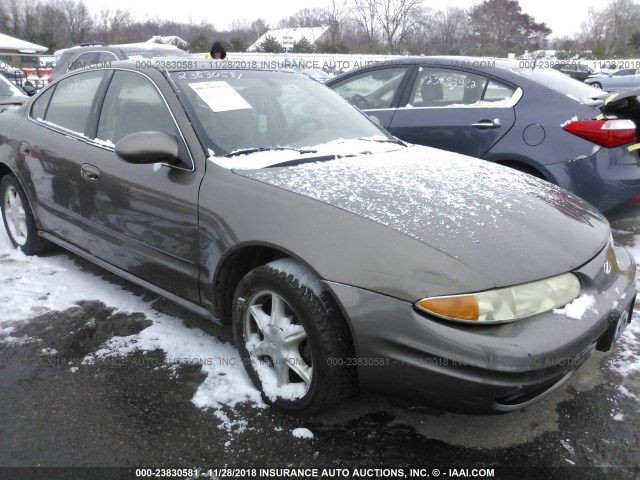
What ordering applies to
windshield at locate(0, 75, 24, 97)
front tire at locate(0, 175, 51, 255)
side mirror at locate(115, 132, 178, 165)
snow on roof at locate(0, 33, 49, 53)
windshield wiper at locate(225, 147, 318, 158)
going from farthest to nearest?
snow on roof at locate(0, 33, 49, 53) < windshield at locate(0, 75, 24, 97) < front tire at locate(0, 175, 51, 255) < windshield wiper at locate(225, 147, 318, 158) < side mirror at locate(115, 132, 178, 165)

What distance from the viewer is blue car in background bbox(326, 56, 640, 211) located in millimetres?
3856

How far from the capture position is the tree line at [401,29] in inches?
1740

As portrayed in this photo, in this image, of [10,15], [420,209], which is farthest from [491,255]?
[10,15]

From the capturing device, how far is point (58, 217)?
11.5 feet

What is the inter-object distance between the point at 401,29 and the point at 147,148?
45395 millimetres

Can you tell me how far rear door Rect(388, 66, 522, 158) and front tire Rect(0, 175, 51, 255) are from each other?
304 centimetres

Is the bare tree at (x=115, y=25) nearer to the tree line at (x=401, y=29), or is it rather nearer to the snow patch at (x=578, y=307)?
the tree line at (x=401, y=29)

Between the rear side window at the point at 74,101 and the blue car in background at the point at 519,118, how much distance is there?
2.47 m

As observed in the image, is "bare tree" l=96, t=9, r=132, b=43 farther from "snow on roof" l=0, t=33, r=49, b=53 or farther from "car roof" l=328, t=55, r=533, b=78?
"car roof" l=328, t=55, r=533, b=78

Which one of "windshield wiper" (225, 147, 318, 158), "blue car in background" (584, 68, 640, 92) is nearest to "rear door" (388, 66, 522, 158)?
"windshield wiper" (225, 147, 318, 158)

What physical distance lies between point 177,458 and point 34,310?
1.73 meters

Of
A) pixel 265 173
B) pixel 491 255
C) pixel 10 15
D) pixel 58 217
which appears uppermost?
pixel 10 15

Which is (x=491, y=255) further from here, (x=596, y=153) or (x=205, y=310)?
(x=596, y=153)

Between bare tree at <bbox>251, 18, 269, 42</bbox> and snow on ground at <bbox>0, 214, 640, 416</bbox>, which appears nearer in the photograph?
snow on ground at <bbox>0, 214, 640, 416</bbox>
